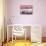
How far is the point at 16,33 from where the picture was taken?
200cm

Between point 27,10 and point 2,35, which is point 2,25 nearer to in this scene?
point 2,35

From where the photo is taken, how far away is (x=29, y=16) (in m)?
2.05

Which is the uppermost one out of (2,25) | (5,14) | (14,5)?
(14,5)

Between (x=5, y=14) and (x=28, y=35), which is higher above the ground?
(x=5, y=14)

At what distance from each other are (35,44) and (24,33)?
26cm

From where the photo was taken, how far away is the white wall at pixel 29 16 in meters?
2.04

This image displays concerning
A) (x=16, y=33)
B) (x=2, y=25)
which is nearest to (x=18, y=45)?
(x=16, y=33)

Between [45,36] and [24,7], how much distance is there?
577 mm

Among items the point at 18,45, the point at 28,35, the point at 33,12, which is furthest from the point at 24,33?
the point at 33,12

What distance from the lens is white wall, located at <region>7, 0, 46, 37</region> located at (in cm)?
204

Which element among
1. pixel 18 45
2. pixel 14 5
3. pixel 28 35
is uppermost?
pixel 14 5

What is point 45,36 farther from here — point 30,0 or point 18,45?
point 30,0

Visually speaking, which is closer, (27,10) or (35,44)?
(35,44)

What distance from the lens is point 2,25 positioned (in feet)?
6.46
